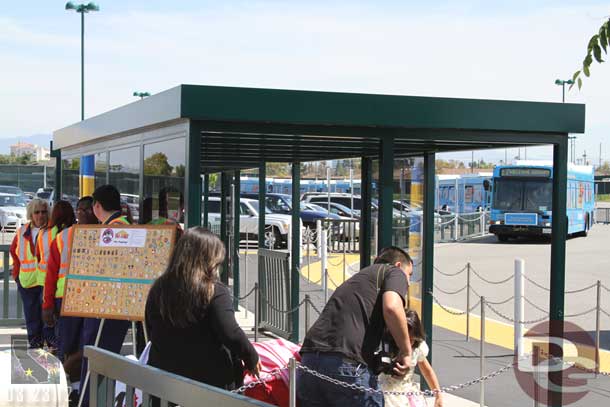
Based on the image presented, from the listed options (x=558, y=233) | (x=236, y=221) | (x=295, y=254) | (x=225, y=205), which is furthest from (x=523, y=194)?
(x=558, y=233)

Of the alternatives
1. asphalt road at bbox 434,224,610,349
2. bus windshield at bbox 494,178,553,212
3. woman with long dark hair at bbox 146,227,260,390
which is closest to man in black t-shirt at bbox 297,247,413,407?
woman with long dark hair at bbox 146,227,260,390

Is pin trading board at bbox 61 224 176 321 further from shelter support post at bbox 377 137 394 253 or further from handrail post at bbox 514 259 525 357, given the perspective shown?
handrail post at bbox 514 259 525 357

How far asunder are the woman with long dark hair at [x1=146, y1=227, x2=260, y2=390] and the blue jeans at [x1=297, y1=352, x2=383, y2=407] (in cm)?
56

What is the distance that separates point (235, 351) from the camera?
485cm

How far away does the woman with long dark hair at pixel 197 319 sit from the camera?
4777mm

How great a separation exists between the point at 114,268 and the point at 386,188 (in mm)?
2388

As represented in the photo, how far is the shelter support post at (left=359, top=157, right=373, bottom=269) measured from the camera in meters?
10.9

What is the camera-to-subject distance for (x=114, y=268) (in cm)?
730

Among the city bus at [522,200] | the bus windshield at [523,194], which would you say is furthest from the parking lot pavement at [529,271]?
the bus windshield at [523,194]

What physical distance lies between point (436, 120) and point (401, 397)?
2587 mm

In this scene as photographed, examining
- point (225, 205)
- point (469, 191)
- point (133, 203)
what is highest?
point (469, 191)

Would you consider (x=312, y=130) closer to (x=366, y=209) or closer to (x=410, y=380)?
(x=410, y=380)

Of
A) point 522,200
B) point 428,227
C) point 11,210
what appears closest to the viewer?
point 428,227

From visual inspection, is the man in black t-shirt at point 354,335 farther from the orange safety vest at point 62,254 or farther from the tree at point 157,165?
the orange safety vest at point 62,254
